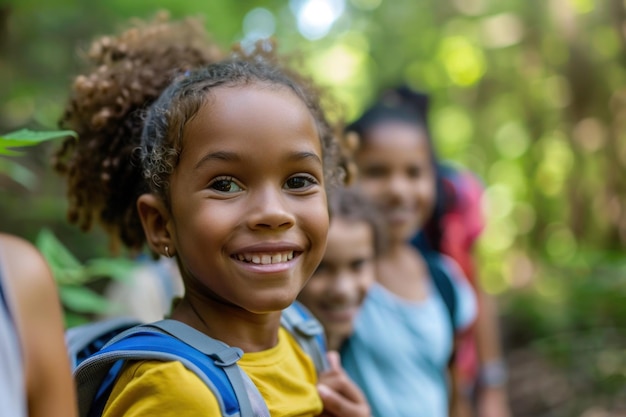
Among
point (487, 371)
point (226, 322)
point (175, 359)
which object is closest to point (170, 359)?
point (175, 359)

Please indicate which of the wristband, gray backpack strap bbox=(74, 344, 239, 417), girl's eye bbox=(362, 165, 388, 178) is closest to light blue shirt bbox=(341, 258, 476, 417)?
girl's eye bbox=(362, 165, 388, 178)

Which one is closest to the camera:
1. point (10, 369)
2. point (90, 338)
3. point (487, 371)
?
point (10, 369)

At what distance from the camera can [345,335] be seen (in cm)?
253

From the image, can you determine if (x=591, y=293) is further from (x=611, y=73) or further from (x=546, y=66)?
(x=546, y=66)

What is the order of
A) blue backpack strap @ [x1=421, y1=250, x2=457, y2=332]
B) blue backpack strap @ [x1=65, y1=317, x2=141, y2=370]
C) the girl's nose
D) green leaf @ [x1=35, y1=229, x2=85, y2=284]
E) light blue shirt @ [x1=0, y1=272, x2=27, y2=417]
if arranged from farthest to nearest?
blue backpack strap @ [x1=421, y1=250, x2=457, y2=332] < green leaf @ [x1=35, y1=229, x2=85, y2=284] < blue backpack strap @ [x1=65, y1=317, x2=141, y2=370] < the girl's nose < light blue shirt @ [x1=0, y1=272, x2=27, y2=417]

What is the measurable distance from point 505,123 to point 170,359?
8.95m

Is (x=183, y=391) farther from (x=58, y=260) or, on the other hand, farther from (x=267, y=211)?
(x=58, y=260)

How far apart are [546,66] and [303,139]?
6909 millimetres

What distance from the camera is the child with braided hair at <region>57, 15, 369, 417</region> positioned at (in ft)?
4.69

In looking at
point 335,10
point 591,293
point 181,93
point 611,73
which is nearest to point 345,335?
point 181,93

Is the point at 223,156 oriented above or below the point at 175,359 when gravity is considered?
above

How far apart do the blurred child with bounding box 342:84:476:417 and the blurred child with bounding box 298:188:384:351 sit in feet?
0.59

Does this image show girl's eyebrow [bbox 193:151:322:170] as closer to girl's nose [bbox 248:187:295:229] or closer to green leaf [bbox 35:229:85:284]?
girl's nose [bbox 248:187:295:229]

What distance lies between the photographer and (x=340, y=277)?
247 cm
